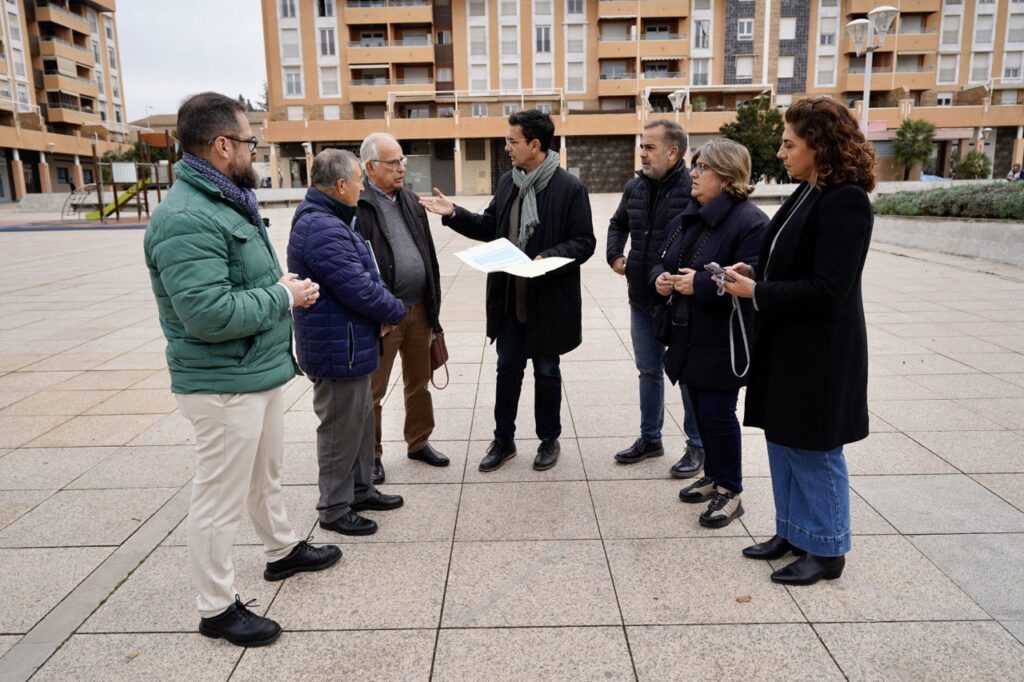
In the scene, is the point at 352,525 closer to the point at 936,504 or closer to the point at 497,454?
the point at 497,454

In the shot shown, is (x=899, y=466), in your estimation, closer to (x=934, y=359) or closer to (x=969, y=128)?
(x=934, y=359)

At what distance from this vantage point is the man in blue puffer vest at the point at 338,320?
3.39 meters

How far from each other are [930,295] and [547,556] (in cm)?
885

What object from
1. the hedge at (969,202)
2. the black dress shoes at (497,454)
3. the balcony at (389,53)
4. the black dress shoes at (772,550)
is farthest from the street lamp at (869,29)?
the balcony at (389,53)

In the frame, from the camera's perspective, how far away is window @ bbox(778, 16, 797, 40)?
5259cm

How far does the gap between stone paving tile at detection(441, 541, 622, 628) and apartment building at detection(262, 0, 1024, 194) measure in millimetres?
50058

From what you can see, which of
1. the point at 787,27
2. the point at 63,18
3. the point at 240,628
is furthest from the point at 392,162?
the point at 63,18

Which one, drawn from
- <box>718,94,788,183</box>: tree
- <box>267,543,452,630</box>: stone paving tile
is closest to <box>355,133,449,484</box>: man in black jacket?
<box>267,543,452,630</box>: stone paving tile

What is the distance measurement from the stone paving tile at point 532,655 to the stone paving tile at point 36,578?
1.66 meters

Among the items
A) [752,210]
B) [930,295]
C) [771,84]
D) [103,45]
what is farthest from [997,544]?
[103,45]

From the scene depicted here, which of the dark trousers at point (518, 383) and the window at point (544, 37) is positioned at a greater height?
the window at point (544, 37)

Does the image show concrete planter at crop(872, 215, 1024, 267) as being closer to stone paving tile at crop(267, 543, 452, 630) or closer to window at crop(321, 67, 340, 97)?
stone paving tile at crop(267, 543, 452, 630)

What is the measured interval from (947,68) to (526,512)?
6334 centimetres

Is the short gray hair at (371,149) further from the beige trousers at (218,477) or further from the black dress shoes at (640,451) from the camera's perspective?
the black dress shoes at (640,451)
